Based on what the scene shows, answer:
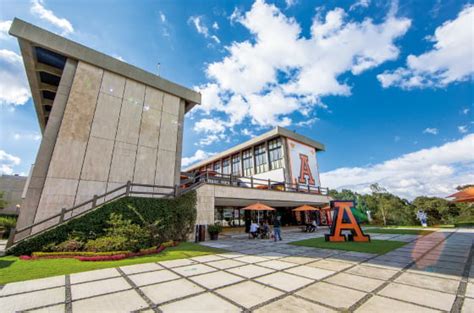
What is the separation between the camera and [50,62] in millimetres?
11695

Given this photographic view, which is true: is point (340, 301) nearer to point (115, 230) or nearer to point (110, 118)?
point (115, 230)

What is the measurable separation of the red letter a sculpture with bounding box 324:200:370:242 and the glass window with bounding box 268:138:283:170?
13671 mm

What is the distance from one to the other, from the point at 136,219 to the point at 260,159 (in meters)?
20.0

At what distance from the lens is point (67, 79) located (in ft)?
36.8

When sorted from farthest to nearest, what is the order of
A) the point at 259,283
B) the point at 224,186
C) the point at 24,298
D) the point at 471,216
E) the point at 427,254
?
the point at 471,216
the point at 224,186
the point at 427,254
the point at 259,283
the point at 24,298

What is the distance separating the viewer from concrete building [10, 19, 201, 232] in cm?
998

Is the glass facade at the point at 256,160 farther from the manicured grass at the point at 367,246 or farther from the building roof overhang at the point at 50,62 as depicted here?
the manicured grass at the point at 367,246

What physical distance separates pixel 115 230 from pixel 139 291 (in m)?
5.26

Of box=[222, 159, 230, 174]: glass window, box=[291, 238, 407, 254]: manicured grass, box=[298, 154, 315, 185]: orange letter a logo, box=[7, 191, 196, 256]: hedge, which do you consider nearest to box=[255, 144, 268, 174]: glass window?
box=[298, 154, 315, 185]: orange letter a logo

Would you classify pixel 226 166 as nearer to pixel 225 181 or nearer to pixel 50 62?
pixel 225 181

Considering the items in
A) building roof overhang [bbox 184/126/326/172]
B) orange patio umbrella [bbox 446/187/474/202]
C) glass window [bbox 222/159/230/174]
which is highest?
building roof overhang [bbox 184/126/326/172]

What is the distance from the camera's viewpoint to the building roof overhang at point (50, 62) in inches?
402

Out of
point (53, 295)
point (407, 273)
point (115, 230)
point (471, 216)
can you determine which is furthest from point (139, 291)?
point (471, 216)

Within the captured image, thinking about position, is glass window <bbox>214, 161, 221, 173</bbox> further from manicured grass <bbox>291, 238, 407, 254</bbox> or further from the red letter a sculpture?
manicured grass <bbox>291, 238, 407, 254</bbox>
